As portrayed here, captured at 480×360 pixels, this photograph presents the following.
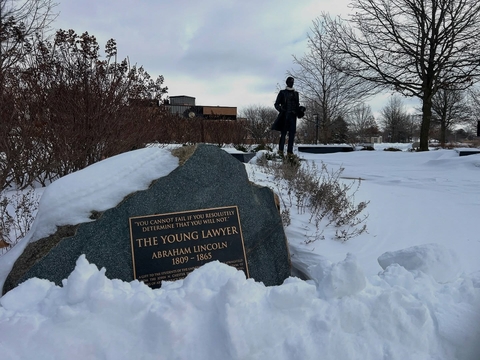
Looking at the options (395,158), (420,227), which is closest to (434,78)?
(395,158)

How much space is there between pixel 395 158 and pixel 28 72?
449 inches

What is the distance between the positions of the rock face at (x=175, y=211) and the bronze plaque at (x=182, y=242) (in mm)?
56

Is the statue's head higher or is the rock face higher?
the statue's head

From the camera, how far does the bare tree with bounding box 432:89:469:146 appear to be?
2689 centimetres

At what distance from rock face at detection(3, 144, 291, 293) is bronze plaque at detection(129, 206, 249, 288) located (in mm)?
56

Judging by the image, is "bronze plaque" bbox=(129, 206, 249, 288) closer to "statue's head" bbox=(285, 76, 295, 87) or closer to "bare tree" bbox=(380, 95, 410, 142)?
"statue's head" bbox=(285, 76, 295, 87)

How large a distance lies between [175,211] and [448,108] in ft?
105

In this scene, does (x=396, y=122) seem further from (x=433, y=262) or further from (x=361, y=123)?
(x=433, y=262)

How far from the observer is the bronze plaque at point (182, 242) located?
2.64 m

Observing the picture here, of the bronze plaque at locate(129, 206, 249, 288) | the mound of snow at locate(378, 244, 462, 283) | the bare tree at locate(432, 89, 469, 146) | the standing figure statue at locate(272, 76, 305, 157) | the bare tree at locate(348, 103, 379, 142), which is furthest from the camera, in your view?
the bare tree at locate(348, 103, 379, 142)

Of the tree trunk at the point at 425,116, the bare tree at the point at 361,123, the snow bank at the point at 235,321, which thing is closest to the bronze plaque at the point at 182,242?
the snow bank at the point at 235,321

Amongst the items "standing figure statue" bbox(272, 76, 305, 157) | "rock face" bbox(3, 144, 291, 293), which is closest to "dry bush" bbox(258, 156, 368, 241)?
"rock face" bbox(3, 144, 291, 293)

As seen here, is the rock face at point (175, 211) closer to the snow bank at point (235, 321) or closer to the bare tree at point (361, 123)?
the snow bank at point (235, 321)

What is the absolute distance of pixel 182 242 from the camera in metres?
2.76
